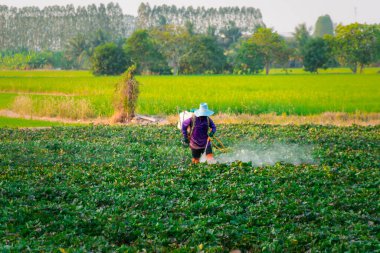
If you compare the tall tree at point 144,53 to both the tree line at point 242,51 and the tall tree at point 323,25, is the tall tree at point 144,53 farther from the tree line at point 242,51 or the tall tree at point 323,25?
the tall tree at point 323,25

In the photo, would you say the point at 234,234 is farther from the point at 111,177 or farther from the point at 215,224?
the point at 111,177

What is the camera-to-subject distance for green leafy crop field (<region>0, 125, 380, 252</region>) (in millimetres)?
8320

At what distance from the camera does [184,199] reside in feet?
33.8

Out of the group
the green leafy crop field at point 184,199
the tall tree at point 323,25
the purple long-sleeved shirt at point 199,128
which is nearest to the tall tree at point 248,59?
the green leafy crop field at point 184,199

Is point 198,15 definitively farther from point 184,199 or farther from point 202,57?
point 184,199

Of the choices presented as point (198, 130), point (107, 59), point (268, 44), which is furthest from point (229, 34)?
point (198, 130)

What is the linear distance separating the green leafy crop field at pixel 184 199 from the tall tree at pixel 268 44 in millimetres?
68658

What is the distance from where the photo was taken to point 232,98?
105ft

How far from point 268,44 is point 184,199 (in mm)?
75653

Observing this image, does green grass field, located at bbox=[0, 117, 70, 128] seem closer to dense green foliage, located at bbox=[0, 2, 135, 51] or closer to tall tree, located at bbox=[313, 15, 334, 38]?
dense green foliage, located at bbox=[0, 2, 135, 51]

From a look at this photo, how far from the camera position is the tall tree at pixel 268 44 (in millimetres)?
83938

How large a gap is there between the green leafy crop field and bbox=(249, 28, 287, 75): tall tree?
6866cm

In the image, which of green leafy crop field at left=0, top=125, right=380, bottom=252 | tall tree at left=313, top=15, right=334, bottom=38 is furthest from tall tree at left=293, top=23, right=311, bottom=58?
green leafy crop field at left=0, top=125, right=380, bottom=252

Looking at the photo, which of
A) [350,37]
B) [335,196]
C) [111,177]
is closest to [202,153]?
[111,177]
